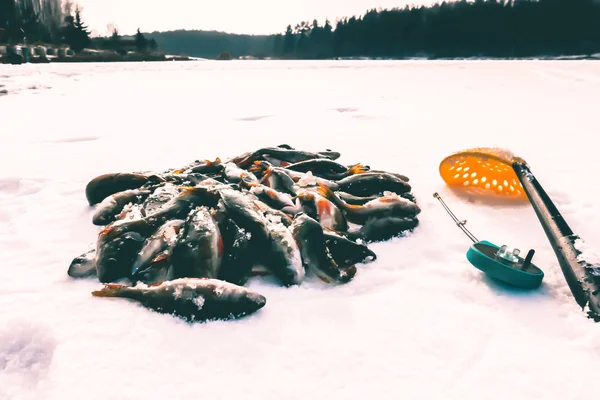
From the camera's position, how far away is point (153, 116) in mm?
12195

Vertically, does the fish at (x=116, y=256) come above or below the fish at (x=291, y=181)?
below

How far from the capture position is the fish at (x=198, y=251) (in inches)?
126

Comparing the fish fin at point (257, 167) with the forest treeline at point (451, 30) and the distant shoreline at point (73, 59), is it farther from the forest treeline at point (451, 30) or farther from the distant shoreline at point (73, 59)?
the forest treeline at point (451, 30)

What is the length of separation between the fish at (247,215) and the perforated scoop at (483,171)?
2.98 metres

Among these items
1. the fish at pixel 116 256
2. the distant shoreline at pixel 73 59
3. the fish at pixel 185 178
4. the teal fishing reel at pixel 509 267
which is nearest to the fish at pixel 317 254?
the teal fishing reel at pixel 509 267

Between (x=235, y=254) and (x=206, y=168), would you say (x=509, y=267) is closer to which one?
(x=235, y=254)

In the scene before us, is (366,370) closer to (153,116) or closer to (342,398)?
(342,398)

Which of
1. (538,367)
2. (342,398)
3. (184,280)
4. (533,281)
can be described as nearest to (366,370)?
(342,398)

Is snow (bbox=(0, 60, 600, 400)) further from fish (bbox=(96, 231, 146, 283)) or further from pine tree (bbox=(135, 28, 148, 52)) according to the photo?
pine tree (bbox=(135, 28, 148, 52))

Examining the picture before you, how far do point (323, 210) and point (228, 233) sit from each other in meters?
1.12

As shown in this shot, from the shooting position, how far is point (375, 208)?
4.47 meters

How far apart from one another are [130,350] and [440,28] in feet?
401

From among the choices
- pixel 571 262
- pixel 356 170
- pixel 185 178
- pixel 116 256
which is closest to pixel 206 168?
pixel 185 178

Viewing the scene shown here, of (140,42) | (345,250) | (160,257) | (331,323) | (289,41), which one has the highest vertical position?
(289,41)
